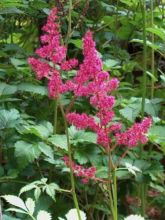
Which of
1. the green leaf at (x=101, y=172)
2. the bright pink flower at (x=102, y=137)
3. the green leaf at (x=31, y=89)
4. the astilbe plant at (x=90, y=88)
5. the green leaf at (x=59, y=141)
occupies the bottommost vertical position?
the green leaf at (x=101, y=172)

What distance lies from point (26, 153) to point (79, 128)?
361 mm

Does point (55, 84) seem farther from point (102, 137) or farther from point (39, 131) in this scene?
point (39, 131)

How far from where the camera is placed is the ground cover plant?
1150mm

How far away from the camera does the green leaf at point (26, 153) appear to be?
59.1 inches

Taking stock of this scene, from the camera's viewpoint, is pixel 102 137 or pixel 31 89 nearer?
pixel 102 137

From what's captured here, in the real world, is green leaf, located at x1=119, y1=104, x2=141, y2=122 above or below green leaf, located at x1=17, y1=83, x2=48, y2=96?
below

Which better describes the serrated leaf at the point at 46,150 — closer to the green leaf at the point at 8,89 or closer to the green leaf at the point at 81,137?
the green leaf at the point at 81,137

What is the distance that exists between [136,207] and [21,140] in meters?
0.77

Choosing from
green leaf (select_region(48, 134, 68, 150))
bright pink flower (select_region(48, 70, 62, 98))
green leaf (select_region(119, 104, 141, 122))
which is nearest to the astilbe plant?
bright pink flower (select_region(48, 70, 62, 98))

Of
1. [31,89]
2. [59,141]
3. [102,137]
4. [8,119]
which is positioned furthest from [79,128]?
[31,89]

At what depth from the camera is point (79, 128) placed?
120 centimetres

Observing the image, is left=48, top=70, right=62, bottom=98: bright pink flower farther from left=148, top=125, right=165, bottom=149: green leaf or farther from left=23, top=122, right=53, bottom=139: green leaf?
left=148, top=125, right=165, bottom=149: green leaf

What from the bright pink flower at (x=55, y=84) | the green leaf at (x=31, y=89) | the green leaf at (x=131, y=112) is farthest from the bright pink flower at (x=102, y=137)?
the green leaf at (x=31, y=89)

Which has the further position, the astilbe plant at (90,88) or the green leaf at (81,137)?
the green leaf at (81,137)
